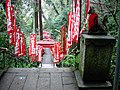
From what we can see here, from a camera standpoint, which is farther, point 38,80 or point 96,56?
point 38,80

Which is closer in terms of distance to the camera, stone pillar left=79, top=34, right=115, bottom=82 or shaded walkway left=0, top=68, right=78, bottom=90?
stone pillar left=79, top=34, right=115, bottom=82

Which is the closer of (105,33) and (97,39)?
(97,39)

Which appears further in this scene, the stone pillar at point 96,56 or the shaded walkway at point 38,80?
the shaded walkway at point 38,80

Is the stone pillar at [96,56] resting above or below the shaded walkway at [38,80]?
above

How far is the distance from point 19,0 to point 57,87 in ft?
32.6

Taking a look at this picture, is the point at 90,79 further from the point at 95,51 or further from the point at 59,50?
the point at 59,50

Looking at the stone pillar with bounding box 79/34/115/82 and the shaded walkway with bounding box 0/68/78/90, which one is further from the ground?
the stone pillar with bounding box 79/34/115/82

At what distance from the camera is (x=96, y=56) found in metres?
4.71

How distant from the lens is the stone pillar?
455 cm

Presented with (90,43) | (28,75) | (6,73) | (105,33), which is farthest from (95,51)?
(6,73)

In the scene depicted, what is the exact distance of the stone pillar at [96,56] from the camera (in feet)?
14.9

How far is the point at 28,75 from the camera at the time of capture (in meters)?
5.76

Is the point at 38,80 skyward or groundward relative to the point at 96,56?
groundward

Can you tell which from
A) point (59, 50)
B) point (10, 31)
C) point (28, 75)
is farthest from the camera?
point (59, 50)
